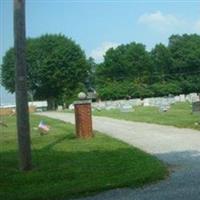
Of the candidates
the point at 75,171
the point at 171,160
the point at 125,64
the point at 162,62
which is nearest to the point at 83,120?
the point at 171,160

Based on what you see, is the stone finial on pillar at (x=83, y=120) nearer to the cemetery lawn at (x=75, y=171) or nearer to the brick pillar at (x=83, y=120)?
the brick pillar at (x=83, y=120)

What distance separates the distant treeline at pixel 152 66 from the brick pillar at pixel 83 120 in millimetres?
87351

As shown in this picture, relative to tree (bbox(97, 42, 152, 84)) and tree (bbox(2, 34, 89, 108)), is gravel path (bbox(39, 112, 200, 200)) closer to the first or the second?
tree (bbox(2, 34, 89, 108))

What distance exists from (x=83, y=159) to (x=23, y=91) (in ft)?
8.67

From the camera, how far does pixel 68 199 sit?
390 inches

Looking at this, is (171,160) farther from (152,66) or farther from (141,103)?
(152,66)

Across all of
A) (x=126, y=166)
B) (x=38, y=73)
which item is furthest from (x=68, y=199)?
(x=38, y=73)

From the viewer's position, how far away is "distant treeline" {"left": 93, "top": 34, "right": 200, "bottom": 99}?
111875mm

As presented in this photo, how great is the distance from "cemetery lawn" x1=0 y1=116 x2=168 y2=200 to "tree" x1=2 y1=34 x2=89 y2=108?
252 ft

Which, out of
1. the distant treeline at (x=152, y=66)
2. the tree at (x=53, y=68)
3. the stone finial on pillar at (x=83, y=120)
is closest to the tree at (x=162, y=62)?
the distant treeline at (x=152, y=66)

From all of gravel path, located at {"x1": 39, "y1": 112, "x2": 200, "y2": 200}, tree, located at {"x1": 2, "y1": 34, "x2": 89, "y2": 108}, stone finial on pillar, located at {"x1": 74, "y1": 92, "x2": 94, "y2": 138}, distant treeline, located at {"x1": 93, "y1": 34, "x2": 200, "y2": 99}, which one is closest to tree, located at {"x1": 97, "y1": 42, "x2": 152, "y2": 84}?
distant treeline, located at {"x1": 93, "y1": 34, "x2": 200, "y2": 99}

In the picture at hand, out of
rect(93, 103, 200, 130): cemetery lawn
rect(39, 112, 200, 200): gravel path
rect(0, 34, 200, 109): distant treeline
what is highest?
rect(0, 34, 200, 109): distant treeline

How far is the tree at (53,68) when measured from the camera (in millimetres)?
95438

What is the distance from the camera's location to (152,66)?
120625 mm
